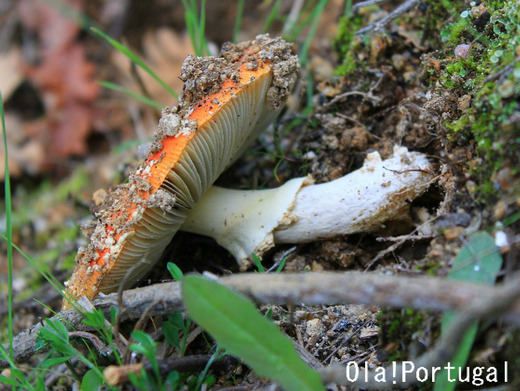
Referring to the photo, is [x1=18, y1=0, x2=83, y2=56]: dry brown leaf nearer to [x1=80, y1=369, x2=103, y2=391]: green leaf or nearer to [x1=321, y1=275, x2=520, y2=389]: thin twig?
[x1=80, y1=369, x2=103, y2=391]: green leaf

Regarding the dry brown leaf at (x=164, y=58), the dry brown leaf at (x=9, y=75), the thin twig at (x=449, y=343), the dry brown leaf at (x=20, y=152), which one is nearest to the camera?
the thin twig at (x=449, y=343)

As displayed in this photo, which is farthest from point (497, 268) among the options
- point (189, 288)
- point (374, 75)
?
point (374, 75)

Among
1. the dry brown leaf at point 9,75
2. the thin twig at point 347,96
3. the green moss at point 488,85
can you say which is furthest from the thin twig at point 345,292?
the dry brown leaf at point 9,75

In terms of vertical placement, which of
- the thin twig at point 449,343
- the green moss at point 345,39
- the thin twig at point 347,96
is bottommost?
the thin twig at point 449,343

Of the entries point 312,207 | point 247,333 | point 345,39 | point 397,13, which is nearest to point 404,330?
point 247,333

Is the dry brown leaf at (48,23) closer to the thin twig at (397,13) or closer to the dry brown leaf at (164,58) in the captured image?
the dry brown leaf at (164,58)
